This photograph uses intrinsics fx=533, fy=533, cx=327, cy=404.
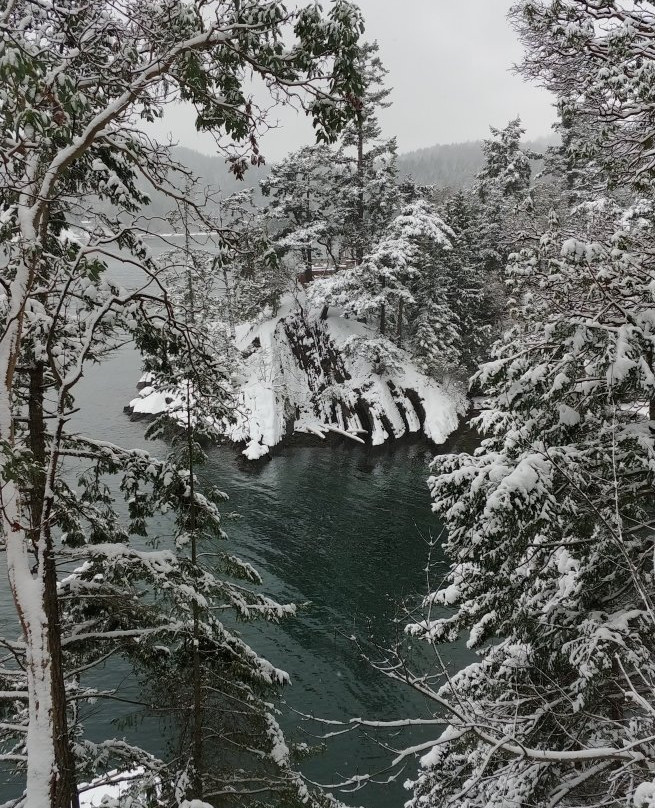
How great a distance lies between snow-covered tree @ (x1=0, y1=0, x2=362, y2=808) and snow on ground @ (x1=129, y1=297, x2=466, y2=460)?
2291 centimetres

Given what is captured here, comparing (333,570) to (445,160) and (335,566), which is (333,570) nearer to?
(335,566)

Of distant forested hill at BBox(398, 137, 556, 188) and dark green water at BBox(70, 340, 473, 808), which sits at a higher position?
distant forested hill at BBox(398, 137, 556, 188)

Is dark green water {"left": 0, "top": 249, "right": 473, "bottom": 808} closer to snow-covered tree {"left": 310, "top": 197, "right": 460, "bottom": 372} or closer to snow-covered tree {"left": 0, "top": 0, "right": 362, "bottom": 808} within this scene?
snow-covered tree {"left": 0, "top": 0, "right": 362, "bottom": 808}

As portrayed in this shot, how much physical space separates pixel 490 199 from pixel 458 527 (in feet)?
117

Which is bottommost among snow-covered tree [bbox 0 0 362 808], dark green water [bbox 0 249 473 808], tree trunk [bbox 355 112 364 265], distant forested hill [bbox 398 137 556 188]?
dark green water [bbox 0 249 473 808]

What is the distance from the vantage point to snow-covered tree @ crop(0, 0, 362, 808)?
4133 mm

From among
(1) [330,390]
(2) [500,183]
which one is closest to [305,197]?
(1) [330,390]

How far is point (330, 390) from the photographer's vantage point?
104 ft

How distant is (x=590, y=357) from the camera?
6520mm

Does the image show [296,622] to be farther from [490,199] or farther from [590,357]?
[490,199]

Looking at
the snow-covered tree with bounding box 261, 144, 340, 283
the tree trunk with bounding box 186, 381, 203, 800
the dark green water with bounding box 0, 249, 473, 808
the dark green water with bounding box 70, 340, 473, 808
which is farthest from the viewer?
the snow-covered tree with bounding box 261, 144, 340, 283

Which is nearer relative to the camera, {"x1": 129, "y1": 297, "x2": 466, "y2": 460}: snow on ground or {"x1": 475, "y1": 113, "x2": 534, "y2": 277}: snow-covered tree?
{"x1": 129, "y1": 297, "x2": 466, "y2": 460}: snow on ground

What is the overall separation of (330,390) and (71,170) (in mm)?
25846

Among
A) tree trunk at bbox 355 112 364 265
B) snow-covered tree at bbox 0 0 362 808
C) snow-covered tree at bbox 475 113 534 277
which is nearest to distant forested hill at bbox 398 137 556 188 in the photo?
snow-covered tree at bbox 475 113 534 277
